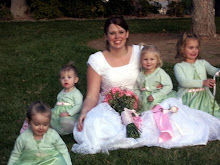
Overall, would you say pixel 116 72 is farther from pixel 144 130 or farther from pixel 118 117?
pixel 144 130

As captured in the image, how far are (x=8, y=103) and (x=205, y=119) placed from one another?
9.71 ft

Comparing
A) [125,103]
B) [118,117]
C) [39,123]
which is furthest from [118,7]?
[39,123]

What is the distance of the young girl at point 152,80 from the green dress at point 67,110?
0.81 meters

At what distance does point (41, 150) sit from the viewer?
382 cm

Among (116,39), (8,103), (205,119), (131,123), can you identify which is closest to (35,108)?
(131,123)

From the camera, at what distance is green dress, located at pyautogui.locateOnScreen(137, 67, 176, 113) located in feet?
17.1

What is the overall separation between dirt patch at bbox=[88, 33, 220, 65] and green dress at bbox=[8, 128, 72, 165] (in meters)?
5.53

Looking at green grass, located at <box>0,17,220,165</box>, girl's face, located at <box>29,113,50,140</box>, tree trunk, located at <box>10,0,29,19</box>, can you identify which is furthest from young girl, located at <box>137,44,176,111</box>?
tree trunk, located at <box>10,0,29,19</box>

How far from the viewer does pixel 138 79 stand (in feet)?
17.8

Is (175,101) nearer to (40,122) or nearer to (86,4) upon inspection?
(40,122)

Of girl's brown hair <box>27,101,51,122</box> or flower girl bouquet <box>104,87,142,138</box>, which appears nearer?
girl's brown hair <box>27,101,51,122</box>

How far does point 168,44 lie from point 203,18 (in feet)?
3.63

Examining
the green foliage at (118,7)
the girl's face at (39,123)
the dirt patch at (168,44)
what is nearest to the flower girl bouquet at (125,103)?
the girl's face at (39,123)

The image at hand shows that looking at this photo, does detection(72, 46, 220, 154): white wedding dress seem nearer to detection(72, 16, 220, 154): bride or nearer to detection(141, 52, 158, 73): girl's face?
detection(72, 16, 220, 154): bride
